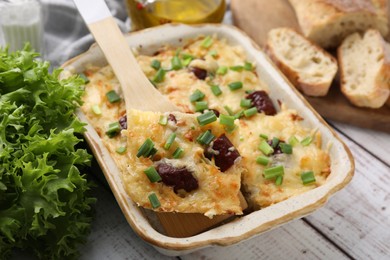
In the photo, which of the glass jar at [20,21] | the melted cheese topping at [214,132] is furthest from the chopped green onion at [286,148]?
the glass jar at [20,21]

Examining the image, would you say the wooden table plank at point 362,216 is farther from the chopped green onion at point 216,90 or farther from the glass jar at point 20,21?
the glass jar at point 20,21

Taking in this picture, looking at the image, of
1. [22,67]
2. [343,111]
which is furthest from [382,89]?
[22,67]

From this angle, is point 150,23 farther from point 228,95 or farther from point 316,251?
point 316,251

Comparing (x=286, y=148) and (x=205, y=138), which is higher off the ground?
(x=205, y=138)

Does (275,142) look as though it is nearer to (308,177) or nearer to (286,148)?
(286,148)

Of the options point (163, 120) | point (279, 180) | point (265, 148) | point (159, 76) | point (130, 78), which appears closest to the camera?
point (163, 120)

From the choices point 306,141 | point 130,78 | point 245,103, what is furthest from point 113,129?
point 306,141
